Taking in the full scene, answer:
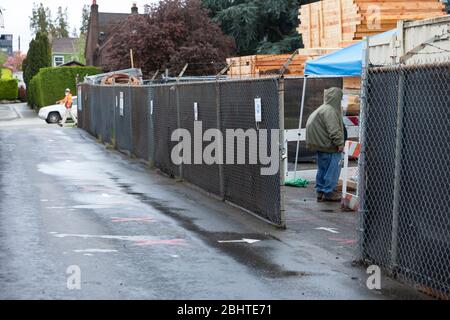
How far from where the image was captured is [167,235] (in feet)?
31.4

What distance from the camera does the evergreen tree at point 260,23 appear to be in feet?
137

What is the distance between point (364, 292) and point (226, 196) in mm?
5627

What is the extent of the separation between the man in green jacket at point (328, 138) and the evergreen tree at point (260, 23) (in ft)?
94.6

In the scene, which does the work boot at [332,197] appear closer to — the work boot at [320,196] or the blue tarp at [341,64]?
the work boot at [320,196]

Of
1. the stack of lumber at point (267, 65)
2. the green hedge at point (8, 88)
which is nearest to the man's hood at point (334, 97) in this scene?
the stack of lumber at point (267, 65)

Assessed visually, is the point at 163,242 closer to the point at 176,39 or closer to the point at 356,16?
the point at 356,16

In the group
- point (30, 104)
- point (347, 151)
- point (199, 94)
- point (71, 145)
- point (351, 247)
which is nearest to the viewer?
point (351, 247)

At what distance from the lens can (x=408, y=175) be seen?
716 cm

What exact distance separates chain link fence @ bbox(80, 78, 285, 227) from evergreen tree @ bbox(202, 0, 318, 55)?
71.3 feet

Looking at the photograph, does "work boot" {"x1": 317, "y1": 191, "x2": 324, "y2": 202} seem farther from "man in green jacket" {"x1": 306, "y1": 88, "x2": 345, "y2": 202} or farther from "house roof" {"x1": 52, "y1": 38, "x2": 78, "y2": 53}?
"house roof" {"x1": 52, "y1": 38, "x2": 78, "y2": 53}

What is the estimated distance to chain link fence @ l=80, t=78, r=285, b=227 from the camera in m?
10.5

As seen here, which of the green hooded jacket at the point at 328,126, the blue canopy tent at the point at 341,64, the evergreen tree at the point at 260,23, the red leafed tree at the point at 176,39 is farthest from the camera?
the red leafed tree at the point at 176,39
